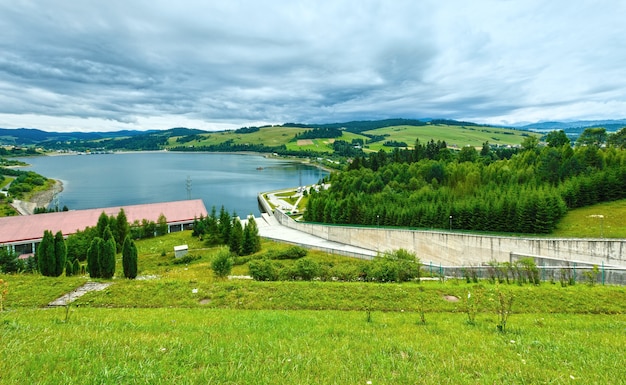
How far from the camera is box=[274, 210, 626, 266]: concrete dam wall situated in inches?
886

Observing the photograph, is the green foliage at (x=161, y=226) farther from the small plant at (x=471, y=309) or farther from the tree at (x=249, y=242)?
the small plant at (x=471, y=309)

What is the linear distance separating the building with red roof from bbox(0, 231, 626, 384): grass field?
3766 cm

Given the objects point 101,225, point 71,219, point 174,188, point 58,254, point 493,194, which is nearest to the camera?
point 58,254

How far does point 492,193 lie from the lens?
1394 inches

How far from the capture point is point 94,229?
39469mm

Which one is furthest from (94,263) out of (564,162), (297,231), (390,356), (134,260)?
(564,162)

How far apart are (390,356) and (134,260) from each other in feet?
69.1

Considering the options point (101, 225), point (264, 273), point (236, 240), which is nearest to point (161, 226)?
Result: point (101, 225)

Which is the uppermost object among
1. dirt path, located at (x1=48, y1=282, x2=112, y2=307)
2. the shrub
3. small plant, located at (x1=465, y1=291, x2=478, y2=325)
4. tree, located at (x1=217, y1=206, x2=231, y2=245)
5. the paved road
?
small plant, located at (x1=465, y1=291, x2=478, y2=325)

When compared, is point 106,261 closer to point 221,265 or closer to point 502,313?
point 221,265

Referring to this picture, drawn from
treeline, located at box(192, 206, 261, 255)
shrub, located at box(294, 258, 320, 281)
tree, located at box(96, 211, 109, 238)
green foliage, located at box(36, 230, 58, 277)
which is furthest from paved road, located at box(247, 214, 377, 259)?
green foliage, located at box(36, 230, 58, 277)

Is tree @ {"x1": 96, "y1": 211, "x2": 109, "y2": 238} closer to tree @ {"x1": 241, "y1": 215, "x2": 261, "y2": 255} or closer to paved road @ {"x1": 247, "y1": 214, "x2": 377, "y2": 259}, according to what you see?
tree @ {"x1": 241, "y1": 215, "x2": 261, "y2": 255}

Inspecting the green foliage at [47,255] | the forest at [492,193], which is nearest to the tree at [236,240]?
the forest at [492,193]

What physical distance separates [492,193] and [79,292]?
119 feet
